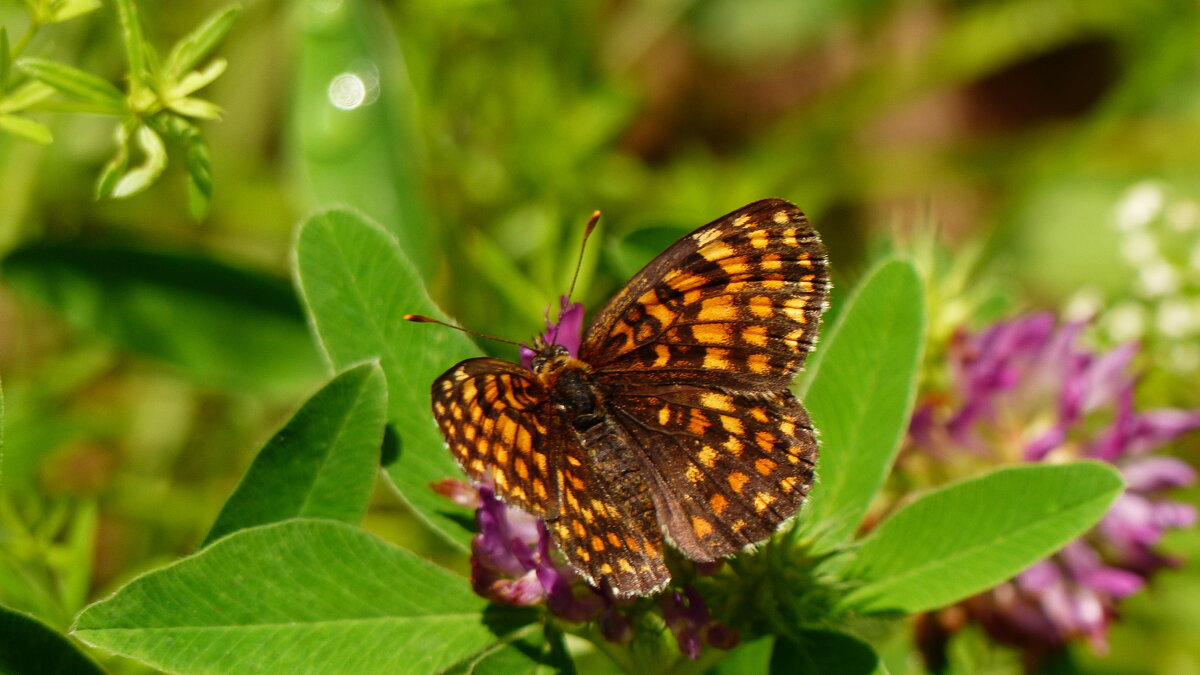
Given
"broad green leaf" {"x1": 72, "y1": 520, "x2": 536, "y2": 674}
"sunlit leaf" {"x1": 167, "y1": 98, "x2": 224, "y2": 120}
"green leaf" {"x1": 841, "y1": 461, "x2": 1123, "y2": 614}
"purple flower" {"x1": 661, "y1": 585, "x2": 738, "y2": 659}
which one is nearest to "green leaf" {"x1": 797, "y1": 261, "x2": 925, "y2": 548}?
"green leaf" {"x1": 841, "y1": 461, "x2": 1123, "y2": 614}

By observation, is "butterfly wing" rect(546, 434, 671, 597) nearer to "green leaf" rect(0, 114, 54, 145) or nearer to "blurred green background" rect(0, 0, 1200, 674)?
"blurred green background" rect(0, 0, 1200, 674)

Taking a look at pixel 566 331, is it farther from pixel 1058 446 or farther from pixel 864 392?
pixel 1058 446

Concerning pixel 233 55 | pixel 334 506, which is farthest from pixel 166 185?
pixel 334 506

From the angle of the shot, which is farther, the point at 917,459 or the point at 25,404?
the point at 25,404

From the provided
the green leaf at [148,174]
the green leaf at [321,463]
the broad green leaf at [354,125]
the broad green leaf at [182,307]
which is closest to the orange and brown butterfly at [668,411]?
the green leaf at [321,463]

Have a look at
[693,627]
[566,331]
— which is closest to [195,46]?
[566,331]

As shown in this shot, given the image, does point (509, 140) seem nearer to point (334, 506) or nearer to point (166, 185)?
point (166, 185)

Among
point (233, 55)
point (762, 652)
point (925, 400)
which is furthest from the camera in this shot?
point (233, 55)

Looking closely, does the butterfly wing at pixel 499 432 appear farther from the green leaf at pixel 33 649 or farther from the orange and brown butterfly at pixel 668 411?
the green leaf at pixel 33 649
